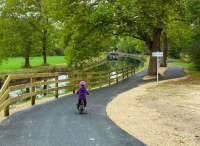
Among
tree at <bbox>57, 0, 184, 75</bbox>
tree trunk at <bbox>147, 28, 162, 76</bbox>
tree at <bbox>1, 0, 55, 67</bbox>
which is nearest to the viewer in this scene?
tree at <bbox>57, 0, 184, 75</bbox>

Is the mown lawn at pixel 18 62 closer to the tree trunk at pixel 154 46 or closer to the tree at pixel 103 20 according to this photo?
the tree at pixel 103 20

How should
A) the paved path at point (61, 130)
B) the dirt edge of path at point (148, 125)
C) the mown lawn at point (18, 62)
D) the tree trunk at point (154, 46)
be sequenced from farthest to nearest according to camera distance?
1. the mown lawn at point (18, 62)
2. the tree trunk at point (154, 46)
3. the dirt edge of path at point (148, 125)
4. the paved path at point (61, 130)

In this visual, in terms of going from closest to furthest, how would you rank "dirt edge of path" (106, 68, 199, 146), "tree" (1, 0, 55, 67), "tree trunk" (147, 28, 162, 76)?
"dirt edge of path" (106, 68, 199, 146) → "tree trunk" (147, 28, 162, 76) → "tree" (1, 0, 55, 67)

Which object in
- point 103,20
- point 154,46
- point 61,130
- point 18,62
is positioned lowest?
point 61,130

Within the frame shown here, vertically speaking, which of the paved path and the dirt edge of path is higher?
the paved path

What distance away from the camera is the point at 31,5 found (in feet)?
104

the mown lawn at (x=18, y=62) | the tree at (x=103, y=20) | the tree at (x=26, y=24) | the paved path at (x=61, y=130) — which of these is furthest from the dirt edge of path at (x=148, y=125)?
the mown lawn at (x=18, y=62)

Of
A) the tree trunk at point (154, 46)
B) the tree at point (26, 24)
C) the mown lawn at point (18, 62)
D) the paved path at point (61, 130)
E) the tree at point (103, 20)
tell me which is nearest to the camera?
the paved path at point (61, 130)

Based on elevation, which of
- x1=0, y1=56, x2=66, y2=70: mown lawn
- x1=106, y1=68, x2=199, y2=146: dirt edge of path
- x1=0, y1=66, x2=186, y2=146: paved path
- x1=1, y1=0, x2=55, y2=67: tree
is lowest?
x1=106, y1=68, x2=199, y2=146: dirt edge of path

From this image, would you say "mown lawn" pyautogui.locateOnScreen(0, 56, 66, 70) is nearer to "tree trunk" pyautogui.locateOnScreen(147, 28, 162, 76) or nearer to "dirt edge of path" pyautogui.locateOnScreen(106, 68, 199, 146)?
"tree trunk" pyautogui.locateOnScreen(147, 28, 162, 76)

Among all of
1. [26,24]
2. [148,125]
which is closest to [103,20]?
[148,125]

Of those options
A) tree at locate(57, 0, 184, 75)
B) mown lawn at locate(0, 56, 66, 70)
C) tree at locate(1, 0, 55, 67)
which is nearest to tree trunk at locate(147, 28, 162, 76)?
tree at locate(57, 0, 184, 75)

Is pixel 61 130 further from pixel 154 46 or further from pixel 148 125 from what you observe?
pixel 154 46

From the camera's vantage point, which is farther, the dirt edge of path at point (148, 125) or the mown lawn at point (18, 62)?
the mown lawn at point (18, 62)
